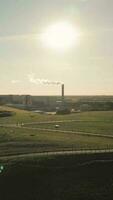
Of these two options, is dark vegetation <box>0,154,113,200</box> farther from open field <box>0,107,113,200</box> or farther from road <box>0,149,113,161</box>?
road <box>0,149,113,161</box>

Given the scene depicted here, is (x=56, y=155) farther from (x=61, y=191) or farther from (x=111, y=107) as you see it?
(x=111, y=107)

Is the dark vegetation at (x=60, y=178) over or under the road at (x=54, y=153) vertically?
under

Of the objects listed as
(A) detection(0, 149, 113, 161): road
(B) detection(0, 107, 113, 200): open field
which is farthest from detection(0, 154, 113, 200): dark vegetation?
(A) detection(0, 149, 113, 161): road

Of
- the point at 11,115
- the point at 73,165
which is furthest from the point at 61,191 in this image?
the point at 11,115

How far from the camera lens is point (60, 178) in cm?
6228

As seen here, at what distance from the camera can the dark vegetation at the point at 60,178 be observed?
193 ft

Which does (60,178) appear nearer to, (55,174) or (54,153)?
(55,174)

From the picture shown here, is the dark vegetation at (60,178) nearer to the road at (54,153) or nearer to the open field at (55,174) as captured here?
the open field at (55,174)

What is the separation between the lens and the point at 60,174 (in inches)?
2489

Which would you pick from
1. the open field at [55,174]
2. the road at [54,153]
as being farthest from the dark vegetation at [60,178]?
the road at [54,153]

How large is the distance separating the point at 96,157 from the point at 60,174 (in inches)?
245

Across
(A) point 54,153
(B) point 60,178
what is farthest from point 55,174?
(A) point 54,153

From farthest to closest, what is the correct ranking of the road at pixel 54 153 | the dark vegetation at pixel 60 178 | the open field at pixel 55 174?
the road at pixel 54 153, the open field at pixel 55 174, the dark vegetation at pixel 60 178

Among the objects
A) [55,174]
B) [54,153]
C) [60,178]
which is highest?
[54,153]
